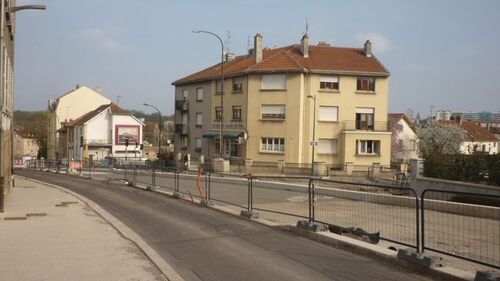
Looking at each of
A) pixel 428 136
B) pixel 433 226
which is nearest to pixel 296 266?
pixel 433 226

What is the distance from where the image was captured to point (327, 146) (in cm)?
4700

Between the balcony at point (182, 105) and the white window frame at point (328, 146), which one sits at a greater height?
the balcony at point (182, 105)

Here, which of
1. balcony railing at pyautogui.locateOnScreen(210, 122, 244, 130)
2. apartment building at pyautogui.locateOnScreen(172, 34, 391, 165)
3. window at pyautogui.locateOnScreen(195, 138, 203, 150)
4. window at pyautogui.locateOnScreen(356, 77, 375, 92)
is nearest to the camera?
apartment building at pyautogui.locateOnScreen(172, 34, 391, 165)

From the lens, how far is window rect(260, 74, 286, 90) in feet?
154

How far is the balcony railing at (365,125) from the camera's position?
47156 millimetres

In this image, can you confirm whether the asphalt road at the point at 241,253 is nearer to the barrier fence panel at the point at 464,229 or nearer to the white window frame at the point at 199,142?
the barrier fence panel at the point at 464,229

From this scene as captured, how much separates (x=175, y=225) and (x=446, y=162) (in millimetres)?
13555

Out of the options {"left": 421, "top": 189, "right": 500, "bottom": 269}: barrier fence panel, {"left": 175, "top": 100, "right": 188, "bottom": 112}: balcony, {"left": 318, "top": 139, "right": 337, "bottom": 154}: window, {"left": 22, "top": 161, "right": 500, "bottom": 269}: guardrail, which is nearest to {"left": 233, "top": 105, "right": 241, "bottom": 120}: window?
{"left": 318, "top": 139, "right": 337, "bottom": 154}: window

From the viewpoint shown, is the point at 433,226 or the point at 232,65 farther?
the point at 232,65

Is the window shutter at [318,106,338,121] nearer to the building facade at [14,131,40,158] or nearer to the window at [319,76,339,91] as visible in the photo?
the window at [319,76,339,91]

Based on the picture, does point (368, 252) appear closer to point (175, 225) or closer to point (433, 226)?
point (433, 226)

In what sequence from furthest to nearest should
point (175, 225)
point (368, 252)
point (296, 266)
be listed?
point (175, 225) → point (368, 252) → point (296, 266)

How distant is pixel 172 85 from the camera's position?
61844mm

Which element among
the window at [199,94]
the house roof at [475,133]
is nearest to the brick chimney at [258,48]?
the window at [199,94]
